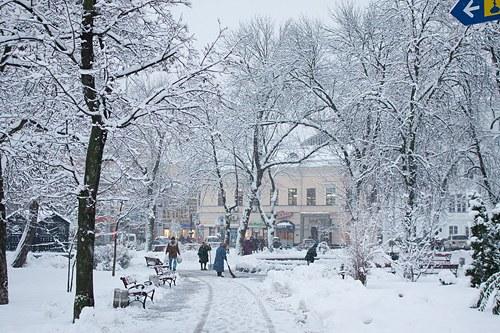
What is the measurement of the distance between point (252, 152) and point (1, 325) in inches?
1177

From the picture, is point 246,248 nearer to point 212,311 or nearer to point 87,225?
point 212,311

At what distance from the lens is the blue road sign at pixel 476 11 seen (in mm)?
5227

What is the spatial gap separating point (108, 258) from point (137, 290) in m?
13.9

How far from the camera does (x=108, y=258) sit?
28.7 m

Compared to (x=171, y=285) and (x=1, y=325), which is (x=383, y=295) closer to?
(x=1, y=325)

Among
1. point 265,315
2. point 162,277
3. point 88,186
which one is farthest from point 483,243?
point 162,277

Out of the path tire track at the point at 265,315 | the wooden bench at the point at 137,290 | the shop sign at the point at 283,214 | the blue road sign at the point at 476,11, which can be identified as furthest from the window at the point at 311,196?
the blue road sign at the point at 476,11

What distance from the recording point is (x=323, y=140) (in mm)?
34875

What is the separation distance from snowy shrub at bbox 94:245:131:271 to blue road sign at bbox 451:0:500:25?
24.9 m

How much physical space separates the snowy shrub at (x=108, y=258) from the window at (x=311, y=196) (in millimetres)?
42198

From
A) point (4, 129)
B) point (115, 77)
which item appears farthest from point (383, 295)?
point (4, 129)

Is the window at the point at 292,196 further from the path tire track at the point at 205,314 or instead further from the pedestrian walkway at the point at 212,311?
the path tire track at the point at 205,314

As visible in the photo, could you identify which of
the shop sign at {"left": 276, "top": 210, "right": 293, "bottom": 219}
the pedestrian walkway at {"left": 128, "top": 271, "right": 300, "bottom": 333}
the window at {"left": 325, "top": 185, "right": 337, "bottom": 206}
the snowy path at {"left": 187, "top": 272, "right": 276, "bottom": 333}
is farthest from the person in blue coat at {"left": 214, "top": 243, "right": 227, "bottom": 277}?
the shop sign at {"left": 276, "top": 210, "right": 293, "bottom": 219}

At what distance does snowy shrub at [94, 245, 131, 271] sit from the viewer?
91.1ft
